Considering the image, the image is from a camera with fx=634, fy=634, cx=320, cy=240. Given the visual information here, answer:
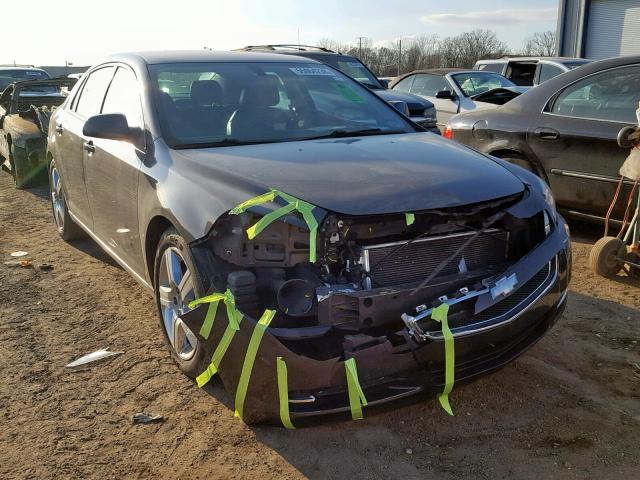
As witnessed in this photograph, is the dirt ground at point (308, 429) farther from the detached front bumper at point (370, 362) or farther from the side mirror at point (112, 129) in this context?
the side mirror at point (112, 129)

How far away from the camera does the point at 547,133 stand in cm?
558

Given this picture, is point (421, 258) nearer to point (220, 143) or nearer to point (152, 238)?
point (220, 143)

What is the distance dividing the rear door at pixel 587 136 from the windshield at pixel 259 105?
180 cm

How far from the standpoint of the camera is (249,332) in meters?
2.53

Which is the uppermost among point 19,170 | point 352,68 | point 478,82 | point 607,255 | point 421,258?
point 352,68

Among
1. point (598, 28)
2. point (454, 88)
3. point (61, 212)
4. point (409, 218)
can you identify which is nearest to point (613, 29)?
point (598, 28)

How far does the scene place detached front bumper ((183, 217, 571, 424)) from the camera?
251cm

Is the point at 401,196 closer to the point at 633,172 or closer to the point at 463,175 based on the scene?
the point at 463,175

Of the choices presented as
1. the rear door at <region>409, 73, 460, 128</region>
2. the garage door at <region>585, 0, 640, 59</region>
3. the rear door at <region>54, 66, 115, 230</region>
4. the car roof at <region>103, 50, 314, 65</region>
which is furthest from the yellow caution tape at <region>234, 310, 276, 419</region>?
the garage door at <region>585, 0, 640, 59</region>

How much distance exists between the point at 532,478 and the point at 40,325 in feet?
10.6

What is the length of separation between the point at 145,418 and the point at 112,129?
5.48 ft

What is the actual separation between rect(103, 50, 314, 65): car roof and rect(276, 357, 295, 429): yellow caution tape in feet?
8.30

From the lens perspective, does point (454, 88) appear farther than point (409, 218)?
Yes

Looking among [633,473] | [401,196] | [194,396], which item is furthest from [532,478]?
[194,396]
